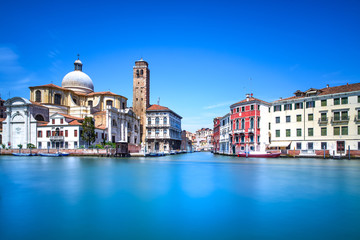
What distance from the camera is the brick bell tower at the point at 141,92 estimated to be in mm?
58906

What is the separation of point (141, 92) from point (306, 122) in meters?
36.8

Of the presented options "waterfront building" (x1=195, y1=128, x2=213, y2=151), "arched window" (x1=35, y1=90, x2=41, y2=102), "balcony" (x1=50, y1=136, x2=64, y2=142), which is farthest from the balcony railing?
"waterfront building" (x1=195, y1=128, x2=213, y2=151)

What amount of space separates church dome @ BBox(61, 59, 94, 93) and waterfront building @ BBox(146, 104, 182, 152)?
1329 centimetres

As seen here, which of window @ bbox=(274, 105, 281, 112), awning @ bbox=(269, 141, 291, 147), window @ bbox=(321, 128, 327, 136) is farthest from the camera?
window @ bbox=(274, 105, 281, 112)

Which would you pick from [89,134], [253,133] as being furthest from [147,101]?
[253,133]

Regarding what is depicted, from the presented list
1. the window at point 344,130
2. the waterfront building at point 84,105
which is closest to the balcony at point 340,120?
the window at point 344,130

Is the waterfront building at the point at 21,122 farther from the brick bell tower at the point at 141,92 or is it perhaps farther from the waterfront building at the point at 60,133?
the brick bell tower at the point at 141,92

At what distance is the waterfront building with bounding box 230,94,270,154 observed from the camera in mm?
34750

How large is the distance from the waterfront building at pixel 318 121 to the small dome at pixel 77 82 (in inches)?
1484

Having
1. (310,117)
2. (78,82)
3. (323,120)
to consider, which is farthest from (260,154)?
(78,82)

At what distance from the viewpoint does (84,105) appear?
174 ft

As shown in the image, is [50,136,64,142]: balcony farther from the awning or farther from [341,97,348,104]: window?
[341,97,348,104]: window

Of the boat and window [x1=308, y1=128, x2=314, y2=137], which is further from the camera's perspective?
the boat

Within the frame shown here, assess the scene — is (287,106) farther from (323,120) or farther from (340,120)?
(340,120)
